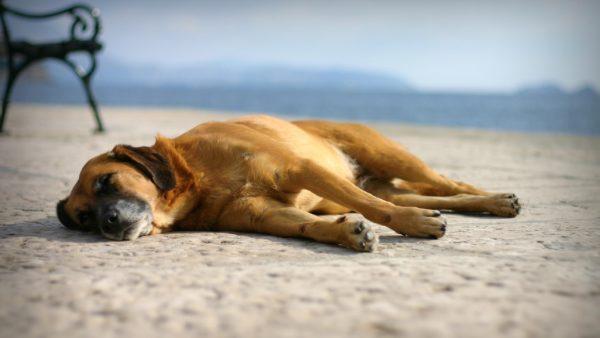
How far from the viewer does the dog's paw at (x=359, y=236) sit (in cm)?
278

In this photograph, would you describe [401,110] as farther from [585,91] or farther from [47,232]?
[585,91]

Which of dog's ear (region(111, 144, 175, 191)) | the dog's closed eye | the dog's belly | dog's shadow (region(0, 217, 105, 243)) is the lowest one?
dog's shadow (region(0, 217, 105, 243))

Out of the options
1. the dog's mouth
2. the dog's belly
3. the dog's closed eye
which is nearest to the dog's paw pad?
the dog's belly

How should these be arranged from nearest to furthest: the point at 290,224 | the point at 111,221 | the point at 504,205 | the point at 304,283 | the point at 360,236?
the point at 304,283 → the point at 360,236 → the point at 111,221 → the point at 290,224 → the point at 504,205

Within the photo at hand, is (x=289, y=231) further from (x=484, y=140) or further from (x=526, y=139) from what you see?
(x=526, y=139)

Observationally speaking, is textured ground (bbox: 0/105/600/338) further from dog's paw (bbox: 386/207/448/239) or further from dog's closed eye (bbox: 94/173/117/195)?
dog's closed eye (bbox: 94/173/117/195)

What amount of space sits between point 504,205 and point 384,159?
1.07m

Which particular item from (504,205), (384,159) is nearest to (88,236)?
(384,159)

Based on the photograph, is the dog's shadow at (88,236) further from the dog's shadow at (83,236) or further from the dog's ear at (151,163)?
the dog's ear at (151,163)

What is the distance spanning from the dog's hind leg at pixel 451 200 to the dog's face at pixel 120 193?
1.98m

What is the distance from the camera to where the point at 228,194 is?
344 cm

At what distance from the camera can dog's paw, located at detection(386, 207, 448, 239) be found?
3.09m

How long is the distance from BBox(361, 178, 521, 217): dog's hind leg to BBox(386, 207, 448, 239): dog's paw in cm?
109

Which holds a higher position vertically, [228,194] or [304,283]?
[228,194]
